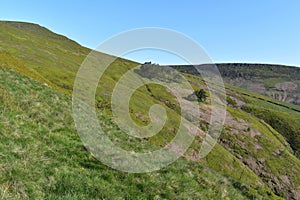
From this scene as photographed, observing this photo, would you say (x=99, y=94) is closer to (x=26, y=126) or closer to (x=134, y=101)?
(x=134, y=101)

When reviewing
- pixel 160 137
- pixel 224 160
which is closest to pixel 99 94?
pixel 160 137

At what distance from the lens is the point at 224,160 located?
224 ft

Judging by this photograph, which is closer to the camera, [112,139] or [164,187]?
[164,187]

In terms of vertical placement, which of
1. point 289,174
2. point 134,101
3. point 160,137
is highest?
point 134,101

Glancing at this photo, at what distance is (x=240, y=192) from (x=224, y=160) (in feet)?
170

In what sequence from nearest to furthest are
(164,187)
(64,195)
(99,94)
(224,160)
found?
(64,195) → (164,187) → (224,160) → (99,94)

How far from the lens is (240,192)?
61.0 ft

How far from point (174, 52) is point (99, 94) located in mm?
58695

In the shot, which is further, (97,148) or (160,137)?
(160,137)

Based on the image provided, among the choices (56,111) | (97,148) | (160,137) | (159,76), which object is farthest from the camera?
(159,76)

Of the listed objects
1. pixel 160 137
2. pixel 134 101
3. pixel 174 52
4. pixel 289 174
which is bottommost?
pixel 289 174

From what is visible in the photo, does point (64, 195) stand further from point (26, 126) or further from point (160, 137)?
point (160, 137)

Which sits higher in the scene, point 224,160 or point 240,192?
point 240,192

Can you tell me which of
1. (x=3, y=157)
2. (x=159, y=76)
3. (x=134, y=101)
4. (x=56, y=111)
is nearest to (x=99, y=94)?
(x=134, y=101)
